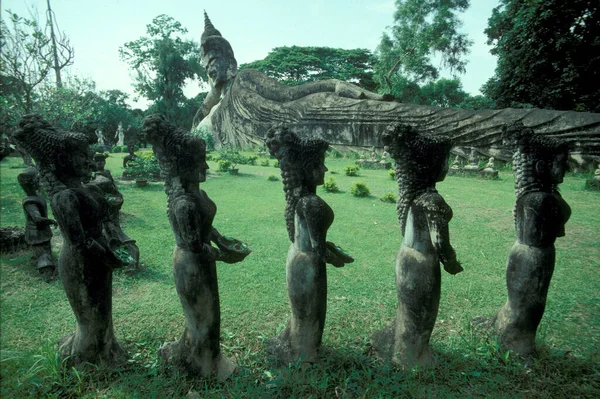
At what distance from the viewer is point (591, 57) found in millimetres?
14180

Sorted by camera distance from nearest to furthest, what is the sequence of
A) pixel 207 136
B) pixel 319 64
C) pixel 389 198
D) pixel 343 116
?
pixel 389 198 < pixel 343 116 < pixel 207 136 < pixel 319 64

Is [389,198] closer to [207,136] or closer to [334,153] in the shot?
[334,153]

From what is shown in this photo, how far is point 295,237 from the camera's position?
258 centimetres

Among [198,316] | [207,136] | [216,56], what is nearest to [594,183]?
[198,316]

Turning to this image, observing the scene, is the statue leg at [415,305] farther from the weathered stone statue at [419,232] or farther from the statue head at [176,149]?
the statue head at [176,149]

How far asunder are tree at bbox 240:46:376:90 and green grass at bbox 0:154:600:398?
101ft

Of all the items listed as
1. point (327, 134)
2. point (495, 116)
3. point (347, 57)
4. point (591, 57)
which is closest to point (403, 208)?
point (495, 116)

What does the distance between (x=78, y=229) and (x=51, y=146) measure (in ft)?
2.03

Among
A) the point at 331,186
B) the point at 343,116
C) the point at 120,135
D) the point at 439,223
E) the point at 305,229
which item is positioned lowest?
the point at 331,186

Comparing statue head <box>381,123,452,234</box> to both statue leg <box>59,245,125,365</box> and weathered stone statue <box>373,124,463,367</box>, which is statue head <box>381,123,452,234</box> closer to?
weathered stone statue <box>373,124,463,367</box>

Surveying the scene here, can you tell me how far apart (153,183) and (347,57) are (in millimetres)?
29578

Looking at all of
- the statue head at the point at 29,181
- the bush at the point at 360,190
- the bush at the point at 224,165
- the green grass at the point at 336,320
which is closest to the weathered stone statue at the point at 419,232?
the green grass at the point at 336,320

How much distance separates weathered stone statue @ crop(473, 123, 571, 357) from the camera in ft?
8.65

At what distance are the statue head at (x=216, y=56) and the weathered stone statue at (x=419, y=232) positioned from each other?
21347 millimetres
